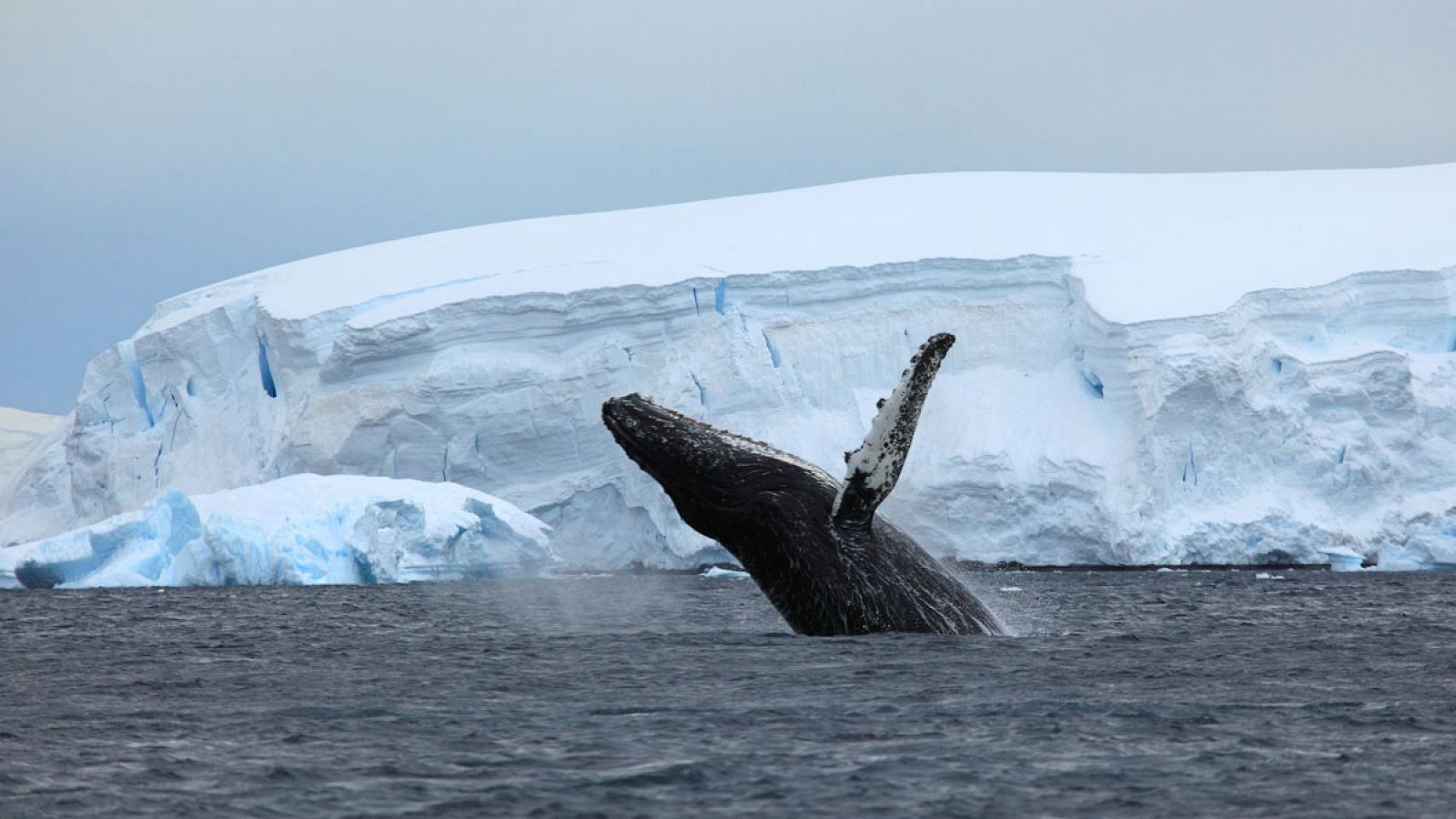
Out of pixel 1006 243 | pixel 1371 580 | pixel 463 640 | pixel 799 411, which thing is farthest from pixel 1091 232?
pixel 463 640

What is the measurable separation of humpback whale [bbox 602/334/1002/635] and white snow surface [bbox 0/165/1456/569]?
22.1 metres

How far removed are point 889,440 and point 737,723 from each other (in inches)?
55.9

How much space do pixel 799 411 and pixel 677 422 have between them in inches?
985

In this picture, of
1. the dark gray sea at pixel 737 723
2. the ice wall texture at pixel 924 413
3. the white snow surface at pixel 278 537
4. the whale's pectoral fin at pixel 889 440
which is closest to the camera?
the dark gray sea at pixel 737 723

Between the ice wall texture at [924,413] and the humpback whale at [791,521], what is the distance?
72.6ft

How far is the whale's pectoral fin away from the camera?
6.77 meters

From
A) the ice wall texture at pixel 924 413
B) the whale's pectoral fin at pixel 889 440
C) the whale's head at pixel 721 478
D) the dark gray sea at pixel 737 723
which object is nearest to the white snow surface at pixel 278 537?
the ice wall texture at pixel 924 413

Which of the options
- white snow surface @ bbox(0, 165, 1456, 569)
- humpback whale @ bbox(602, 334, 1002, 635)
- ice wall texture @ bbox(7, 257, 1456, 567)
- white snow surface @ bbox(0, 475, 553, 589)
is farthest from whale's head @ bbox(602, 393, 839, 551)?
white snow surface @ bbox(0, 165, 1456, 569)

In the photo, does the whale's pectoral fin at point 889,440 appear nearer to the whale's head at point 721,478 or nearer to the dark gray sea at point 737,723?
the whale's head at point 721,478

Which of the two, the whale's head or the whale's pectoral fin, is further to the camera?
the whale's head

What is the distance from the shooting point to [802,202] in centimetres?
4244

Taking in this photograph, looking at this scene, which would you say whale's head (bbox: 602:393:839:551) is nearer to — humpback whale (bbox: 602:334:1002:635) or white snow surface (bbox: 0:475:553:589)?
humpback whale (bbox: 602:334:1002:635)

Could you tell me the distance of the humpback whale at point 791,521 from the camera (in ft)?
24.3

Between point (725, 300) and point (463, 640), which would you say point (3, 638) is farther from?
→ point (725, 300)
